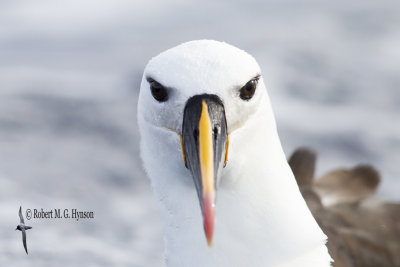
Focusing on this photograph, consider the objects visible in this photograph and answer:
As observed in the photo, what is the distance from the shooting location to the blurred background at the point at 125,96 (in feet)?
14.9

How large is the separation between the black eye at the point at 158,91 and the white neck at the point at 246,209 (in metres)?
0.11

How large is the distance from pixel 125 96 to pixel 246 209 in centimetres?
365

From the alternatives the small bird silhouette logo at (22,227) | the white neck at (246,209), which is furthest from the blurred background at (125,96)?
the white neck at (246,209)

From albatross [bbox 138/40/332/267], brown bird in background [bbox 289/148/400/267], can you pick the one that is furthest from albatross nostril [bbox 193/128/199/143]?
brown bird in background [bbox 289/148/400/267]

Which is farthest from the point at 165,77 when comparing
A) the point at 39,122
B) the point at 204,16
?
the point at 204,16

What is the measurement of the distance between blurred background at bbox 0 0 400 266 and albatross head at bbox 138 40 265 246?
6.04 ft

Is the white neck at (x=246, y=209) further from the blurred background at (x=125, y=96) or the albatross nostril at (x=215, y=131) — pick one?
the blurred background at (x=125, y=96)

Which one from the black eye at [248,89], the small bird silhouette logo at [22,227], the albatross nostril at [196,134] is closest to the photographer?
the albatross nostril at [196,134]

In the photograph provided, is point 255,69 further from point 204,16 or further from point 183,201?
point 204,16

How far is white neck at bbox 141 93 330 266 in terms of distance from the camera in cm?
241

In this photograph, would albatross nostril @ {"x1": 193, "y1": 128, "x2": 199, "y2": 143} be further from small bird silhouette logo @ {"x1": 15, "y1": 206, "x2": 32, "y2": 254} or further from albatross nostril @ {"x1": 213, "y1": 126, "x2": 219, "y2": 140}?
small bird silhouette logo @ {"x1": 15, "y1": 206, "x2": 32, "y2": 254}

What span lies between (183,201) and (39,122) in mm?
3301

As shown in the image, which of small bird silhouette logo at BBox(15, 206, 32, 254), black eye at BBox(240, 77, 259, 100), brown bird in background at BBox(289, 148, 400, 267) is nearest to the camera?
black eye at BBox(240, 77, 259, 100)

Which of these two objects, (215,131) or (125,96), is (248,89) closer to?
(215,131)
